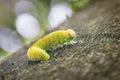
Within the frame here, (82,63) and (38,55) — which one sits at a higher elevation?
(38,55)

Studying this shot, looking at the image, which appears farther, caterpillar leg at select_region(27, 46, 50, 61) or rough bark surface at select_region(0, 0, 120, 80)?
caterpillar leg at select_region(27, 46, 50, 61)

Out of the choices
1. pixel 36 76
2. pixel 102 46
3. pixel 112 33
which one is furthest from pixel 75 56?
pixel 112 33

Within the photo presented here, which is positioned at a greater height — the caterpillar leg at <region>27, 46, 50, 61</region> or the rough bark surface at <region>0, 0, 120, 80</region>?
the caterpillar leg at <region>27, 46, 50, 61</region>

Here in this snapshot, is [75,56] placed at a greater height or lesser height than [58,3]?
lesser

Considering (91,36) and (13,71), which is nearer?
(13,71)

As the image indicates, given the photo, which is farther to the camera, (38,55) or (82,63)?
(38,55)

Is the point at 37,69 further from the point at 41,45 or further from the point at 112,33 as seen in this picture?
the point at 112,33

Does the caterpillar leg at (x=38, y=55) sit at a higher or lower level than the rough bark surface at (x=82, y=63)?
higher

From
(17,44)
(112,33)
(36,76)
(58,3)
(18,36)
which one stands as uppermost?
(58,3)

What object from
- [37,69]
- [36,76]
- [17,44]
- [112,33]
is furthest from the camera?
[17,44]

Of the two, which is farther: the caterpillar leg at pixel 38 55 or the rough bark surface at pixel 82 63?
the caterpillar leg at pixel 38 55

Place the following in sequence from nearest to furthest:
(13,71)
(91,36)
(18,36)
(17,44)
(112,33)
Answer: (13,71) < (112,33) < (91,36) < (17,44) < (18,36)
